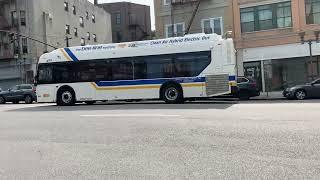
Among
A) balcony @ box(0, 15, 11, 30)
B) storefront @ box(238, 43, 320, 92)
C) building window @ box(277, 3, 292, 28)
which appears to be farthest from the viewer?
balcony @ box(0, 15, 11, 30)

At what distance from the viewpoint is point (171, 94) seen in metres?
23.1

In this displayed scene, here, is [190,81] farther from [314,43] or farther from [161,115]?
[314,43]

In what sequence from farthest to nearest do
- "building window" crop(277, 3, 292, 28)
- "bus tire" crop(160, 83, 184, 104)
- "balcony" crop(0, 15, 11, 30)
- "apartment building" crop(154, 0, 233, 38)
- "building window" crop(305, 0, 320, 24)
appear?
Answer: "balcony" crop(0, 15, 11, 30) → "apartment building" crop(154, 0, 233, 38) → "building window" crop(277, 3, 292, 28) → "building window" crop(305, 0, 320, 24) → "bus tire" crop(160, 83, 184, 104)

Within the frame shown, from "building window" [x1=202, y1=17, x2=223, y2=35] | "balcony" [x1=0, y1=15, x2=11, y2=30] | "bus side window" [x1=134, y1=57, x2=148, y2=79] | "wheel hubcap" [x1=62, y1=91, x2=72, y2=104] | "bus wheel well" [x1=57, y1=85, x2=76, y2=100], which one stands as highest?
"balcony" [x1=0, y1=15, x2=11, y2=30]

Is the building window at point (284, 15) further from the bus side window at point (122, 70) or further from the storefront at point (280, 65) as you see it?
the bus side window at point (122, 70)

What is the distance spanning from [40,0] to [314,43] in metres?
31.9

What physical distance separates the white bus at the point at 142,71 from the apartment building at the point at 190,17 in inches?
525

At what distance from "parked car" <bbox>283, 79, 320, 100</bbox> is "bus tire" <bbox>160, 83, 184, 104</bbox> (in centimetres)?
717

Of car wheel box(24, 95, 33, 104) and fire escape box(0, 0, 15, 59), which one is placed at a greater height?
fire escape box(0, 0, 15, 59)

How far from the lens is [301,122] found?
1262 centimetres

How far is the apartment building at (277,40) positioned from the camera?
33.5 metres

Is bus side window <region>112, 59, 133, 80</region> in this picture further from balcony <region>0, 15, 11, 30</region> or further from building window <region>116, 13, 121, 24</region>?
building window <region>116, 13, 121, 24</region>

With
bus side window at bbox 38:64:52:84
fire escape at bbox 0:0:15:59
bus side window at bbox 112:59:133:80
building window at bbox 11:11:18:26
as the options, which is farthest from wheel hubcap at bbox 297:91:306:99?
building window at bbox 11:11:18:26

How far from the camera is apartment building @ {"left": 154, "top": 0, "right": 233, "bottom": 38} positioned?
1428 inches
